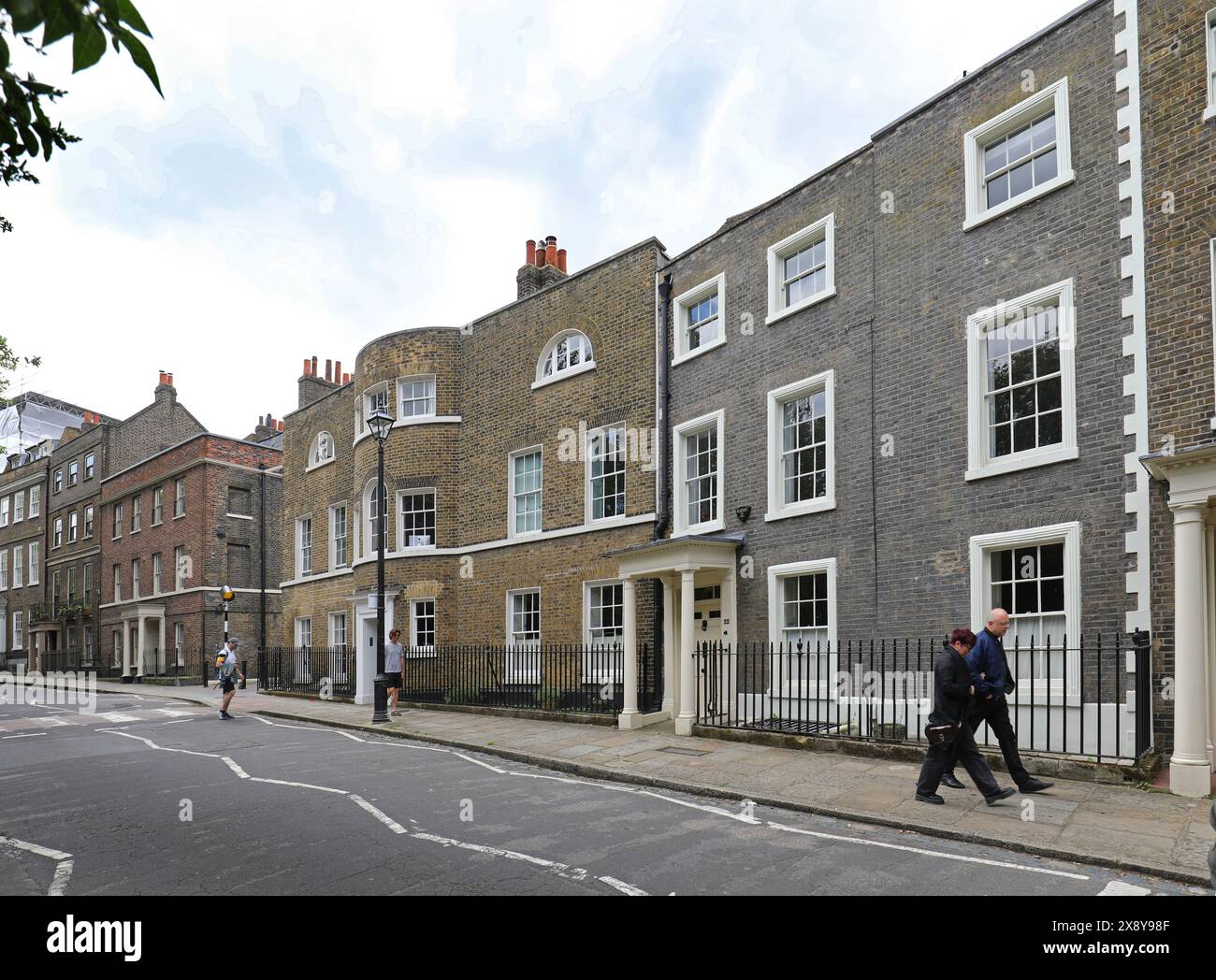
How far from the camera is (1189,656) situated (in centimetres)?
866

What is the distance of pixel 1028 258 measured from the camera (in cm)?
1143

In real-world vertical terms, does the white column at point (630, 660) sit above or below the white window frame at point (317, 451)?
below

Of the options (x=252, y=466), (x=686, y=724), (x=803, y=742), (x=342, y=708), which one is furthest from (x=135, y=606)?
(x=803, y=742)

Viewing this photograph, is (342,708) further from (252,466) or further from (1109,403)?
(252,466)

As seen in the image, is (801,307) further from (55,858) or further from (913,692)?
(55,858)

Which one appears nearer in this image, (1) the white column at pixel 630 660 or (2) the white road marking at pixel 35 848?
(2) the white road marking at pixel 35 848

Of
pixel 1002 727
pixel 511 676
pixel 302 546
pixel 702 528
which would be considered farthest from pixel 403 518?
pixel 1002 727

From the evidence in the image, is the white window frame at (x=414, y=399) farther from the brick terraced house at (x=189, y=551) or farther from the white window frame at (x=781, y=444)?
the brick terraced house at (x=189, y=551)

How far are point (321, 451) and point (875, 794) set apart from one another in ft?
72.4

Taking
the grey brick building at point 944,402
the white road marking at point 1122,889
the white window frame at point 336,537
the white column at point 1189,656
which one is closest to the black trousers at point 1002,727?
the grey brick building at point 944,402

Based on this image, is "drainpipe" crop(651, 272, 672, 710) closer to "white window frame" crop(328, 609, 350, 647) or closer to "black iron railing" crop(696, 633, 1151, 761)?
"black iron railing" crop(696, 633, 1151, 761)

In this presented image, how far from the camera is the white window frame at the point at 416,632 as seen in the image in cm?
2131

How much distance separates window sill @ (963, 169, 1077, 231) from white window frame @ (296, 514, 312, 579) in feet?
70.7

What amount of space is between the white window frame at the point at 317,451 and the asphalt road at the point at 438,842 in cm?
1529
